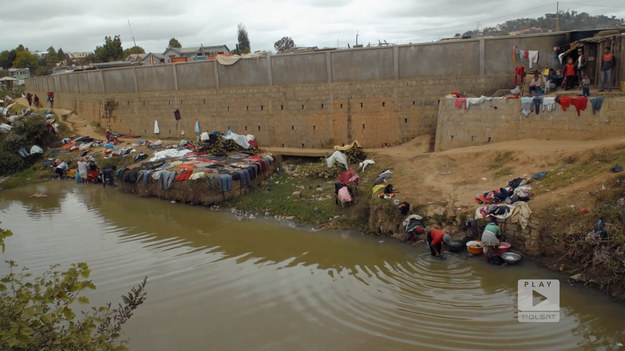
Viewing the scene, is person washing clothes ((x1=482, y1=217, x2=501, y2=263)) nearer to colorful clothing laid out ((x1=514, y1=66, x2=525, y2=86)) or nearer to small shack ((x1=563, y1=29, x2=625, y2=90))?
small shack ((x1=563, y1=29, x2=625, y2=90))

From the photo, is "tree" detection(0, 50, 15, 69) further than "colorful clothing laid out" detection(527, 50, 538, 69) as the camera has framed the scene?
Yes

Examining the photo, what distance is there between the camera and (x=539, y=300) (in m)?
7.57

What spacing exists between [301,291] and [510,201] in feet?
15.7

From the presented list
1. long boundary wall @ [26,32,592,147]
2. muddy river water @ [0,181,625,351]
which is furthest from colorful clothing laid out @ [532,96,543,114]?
muddy river water @ [0,181,625,351]

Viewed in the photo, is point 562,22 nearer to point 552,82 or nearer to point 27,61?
point 552,82

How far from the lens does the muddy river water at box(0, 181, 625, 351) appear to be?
22.3ft

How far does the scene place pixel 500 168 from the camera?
11.5 m

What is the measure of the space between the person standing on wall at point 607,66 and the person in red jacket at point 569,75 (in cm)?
87

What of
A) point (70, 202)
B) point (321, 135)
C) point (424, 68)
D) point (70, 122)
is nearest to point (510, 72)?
point (424, 68)

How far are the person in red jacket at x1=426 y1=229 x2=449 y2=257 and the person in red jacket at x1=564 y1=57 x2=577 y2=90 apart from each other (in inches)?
277

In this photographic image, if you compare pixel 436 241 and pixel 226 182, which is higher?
pixel 226 182

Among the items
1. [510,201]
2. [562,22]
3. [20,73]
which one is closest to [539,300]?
[510,201]

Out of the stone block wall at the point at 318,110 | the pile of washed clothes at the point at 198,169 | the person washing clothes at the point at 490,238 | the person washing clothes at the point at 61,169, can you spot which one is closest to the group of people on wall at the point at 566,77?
the stone block wall at the point at 318,110

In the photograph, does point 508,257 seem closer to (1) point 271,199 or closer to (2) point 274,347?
(2) point 274,347
